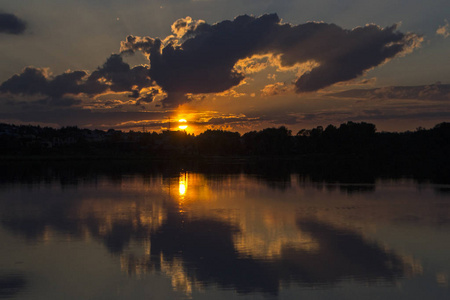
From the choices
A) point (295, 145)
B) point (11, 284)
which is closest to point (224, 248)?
point (11, 284)

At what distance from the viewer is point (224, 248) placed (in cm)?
1867

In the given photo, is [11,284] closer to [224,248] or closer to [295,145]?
[224,248]

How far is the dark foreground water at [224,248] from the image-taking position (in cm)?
1417

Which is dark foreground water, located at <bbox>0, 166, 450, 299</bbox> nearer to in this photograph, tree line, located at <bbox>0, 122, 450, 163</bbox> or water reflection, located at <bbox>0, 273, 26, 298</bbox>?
water reflection, located at <bbox>0, 273, 26, 298</bbox>

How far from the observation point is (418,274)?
15695 mm

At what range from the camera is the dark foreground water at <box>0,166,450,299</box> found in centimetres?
1417

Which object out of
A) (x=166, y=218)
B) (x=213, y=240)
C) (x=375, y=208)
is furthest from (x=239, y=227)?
(x=375, y=208)

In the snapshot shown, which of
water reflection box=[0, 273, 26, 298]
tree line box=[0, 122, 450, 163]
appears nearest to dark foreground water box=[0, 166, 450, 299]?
water reflection box=[0, 273, 26, 298]

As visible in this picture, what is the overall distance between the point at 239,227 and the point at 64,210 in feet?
42.2

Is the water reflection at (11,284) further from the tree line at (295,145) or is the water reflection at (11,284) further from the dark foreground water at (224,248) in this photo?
the tree line at (295,145)

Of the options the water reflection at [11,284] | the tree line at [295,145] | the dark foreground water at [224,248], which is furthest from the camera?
the tree line at [295,145]

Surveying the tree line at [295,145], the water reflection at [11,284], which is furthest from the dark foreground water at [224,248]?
the tree line at [295,145]

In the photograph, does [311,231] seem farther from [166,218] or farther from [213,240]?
[166,218]

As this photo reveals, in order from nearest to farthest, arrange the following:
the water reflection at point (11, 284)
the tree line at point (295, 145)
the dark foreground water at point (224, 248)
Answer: the water reflection at point (11, 284) → the dark foreground water at point (224, 248) → the tree line at point (295, 145)
